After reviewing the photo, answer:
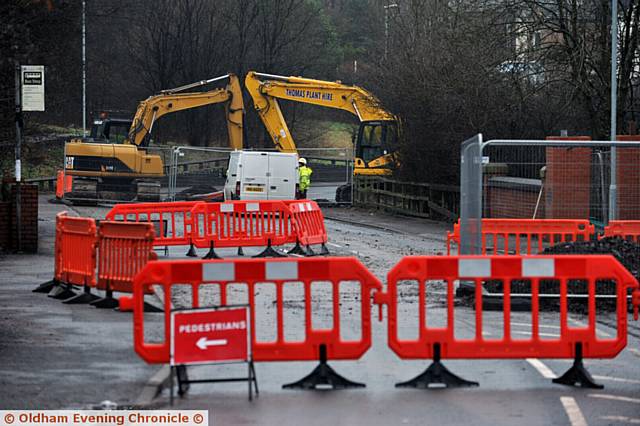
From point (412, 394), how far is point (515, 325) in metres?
3.88

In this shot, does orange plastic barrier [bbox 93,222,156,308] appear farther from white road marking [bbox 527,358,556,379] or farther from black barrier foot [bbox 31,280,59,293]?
white road marking [bbox 527,358,556,379]

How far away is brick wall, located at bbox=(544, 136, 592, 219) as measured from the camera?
1758 centimetres

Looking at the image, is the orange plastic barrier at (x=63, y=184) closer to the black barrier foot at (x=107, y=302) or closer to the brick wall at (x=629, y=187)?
the brick wall at (x=629, y=187)

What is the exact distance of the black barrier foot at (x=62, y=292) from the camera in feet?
47.9

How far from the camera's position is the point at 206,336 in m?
9.03

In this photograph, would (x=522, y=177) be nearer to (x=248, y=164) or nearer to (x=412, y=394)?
(x=412, y=394)

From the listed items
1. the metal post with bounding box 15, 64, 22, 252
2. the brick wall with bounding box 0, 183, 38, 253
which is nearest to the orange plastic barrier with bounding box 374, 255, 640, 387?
the metal post with bounding box 15, 64, 22, 252

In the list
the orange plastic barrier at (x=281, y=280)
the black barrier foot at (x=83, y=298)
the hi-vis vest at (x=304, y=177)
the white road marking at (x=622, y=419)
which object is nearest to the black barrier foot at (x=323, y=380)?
the orange plastic barrier at (x=281, y=280)

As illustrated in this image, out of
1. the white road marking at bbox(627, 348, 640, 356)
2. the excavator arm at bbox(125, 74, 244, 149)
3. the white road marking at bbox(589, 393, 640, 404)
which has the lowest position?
the white road marking at bbox(627, 348, 640, 356)

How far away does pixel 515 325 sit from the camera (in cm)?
1271

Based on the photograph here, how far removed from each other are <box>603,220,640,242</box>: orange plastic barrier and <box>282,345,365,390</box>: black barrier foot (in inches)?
353

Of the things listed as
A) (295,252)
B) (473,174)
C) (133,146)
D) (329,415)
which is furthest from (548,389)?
(133,146)

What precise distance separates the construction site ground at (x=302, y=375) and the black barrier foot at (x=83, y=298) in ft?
0.88

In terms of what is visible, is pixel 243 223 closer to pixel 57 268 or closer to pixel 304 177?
pixel 57 268
